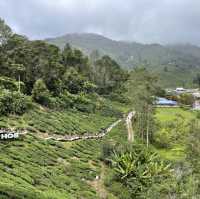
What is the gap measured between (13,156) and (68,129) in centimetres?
2406

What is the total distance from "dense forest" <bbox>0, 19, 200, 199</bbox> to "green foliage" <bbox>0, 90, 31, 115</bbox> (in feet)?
0.50

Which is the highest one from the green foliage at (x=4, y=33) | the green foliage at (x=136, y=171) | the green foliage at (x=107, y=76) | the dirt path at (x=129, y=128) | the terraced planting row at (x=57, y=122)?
the green foliage at (x=4, y=33)

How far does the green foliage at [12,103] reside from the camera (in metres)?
58.7

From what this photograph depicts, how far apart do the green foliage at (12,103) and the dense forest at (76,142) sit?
153 mm

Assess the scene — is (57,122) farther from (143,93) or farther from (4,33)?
(4,33)

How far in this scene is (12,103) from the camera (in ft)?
200

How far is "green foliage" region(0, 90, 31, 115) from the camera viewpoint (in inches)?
2311

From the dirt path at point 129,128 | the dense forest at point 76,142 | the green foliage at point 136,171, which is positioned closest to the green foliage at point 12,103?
the dense forest at point 76,142

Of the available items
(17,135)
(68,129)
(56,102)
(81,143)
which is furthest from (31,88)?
(17,135)

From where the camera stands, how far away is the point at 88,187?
42344 millimetres

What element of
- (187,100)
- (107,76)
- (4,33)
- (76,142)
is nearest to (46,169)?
(76,142)

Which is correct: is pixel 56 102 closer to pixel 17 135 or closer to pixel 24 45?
pixel 24 45

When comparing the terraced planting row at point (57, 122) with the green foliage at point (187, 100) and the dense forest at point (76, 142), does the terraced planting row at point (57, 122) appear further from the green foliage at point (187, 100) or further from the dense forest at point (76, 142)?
the green foliage at point (187, 100)

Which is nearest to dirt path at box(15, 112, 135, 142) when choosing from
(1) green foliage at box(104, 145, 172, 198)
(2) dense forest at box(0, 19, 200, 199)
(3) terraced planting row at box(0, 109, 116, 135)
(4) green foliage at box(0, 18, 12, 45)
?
(2) dense forest at box(0, 19, 200, 199)
